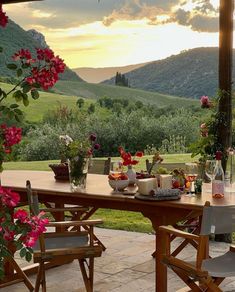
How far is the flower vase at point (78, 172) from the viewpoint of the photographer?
4.41 metres

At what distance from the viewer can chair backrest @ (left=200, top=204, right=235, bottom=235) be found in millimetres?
3291

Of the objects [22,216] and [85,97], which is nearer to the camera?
[22,216]

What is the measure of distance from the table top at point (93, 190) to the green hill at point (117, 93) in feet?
21.2

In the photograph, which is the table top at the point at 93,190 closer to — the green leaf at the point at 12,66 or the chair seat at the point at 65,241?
the chair seat at the point at 65,241

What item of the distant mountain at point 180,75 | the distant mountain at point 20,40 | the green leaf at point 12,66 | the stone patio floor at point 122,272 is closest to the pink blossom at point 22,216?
the green leaf at point 12,66

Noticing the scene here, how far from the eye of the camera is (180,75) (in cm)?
1144

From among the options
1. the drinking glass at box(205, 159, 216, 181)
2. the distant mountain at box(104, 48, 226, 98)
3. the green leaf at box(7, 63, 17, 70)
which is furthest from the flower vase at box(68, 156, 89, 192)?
the distant mountain at box(104, 48, 226, 98)

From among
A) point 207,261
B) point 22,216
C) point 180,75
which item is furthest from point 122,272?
point 180,75

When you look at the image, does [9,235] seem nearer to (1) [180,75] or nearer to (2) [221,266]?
(2) [221,266]

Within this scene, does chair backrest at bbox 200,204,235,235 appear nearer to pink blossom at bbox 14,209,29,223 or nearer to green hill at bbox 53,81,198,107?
pink blossom at bbox 14,209,29,223

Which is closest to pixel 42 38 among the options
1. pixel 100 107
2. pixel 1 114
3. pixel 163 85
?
pixel 100 107

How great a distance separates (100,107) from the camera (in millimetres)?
14008

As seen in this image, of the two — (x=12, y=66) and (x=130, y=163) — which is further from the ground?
(x=12, y=66)

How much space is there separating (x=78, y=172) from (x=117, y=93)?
976cm
